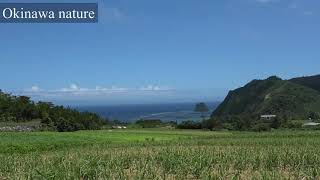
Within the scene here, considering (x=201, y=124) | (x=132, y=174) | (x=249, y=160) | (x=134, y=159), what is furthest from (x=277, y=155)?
(x=201, y=124)

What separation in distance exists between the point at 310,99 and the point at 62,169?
163m

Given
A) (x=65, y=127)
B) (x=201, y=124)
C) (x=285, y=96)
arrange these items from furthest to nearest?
1. (x=285, y=96)
2. (x=201, y=124)
3. (x=65, y=127)

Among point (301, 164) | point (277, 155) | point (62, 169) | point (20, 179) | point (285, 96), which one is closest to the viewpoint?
point (20, 179)

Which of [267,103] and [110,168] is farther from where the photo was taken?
[267,103]

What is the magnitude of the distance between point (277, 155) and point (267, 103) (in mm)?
160839

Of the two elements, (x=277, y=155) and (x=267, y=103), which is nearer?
(x=277, y=155)

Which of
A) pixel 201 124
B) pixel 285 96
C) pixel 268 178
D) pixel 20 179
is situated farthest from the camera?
pixel 285 96

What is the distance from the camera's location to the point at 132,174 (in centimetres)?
1645

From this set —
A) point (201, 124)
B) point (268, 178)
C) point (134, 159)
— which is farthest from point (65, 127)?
point (268, 178)

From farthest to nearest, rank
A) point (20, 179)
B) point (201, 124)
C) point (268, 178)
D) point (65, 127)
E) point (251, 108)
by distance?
1. point (251, 108)
2. point (201, 124)
3. point (65, 127)
4. point (20, 179)
5. point (268, 178)

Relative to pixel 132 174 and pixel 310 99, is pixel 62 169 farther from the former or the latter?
pixel 310 99

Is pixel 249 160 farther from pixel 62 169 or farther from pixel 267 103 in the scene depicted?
pixel 267 103

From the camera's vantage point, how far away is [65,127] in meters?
87.2

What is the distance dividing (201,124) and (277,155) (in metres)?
77.9
